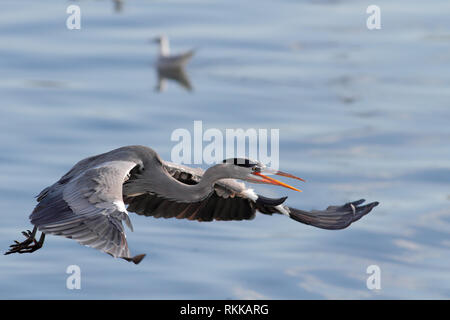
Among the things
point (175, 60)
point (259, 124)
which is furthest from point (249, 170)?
point (175, 60)

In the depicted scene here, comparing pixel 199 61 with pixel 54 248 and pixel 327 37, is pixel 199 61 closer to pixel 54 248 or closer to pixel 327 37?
pixel 327 37

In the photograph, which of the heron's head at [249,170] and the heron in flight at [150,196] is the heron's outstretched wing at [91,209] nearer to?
the heron in flight at [150,196]

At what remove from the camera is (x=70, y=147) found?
22656 millimetres

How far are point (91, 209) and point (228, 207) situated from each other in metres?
2.61

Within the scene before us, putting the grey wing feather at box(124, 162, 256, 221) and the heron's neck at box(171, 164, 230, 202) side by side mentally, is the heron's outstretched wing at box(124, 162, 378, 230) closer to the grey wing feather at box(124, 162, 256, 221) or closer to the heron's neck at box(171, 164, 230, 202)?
the grey wing feather at box(124, 162, 256, 221)

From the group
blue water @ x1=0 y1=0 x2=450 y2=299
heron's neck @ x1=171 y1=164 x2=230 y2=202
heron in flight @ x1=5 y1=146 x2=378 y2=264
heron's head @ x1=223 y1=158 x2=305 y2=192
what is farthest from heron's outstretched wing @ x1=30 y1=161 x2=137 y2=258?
blue water @ x1=0 y1=0 x2=450 y2=299

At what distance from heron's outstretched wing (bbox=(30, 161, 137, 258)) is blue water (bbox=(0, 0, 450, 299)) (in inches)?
233

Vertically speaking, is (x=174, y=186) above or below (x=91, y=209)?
above

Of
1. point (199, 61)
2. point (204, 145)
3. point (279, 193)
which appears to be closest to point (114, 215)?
point (279, 193)

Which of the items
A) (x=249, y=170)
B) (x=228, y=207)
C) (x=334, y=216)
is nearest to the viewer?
(x=249, y=170)

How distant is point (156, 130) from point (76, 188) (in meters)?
11.2

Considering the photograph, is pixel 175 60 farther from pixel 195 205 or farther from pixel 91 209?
pixel 91 209

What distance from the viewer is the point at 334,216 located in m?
13.6

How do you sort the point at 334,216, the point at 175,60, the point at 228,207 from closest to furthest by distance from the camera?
1. the point at 334,216
2. the point at 228,207
3. the point at 175,60
